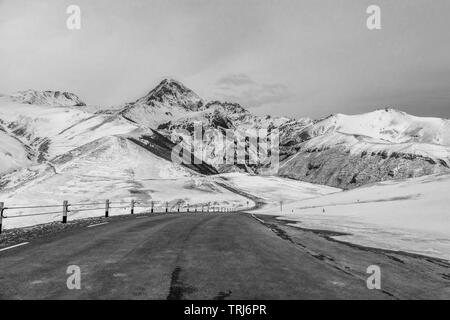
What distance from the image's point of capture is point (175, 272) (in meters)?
8.98

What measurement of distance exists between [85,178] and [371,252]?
186065mm

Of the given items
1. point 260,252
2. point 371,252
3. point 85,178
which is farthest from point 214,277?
point 85,178

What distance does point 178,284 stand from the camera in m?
7.89

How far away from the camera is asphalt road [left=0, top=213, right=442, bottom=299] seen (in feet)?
24.1

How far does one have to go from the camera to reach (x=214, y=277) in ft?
28.1

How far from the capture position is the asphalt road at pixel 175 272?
7340mm
